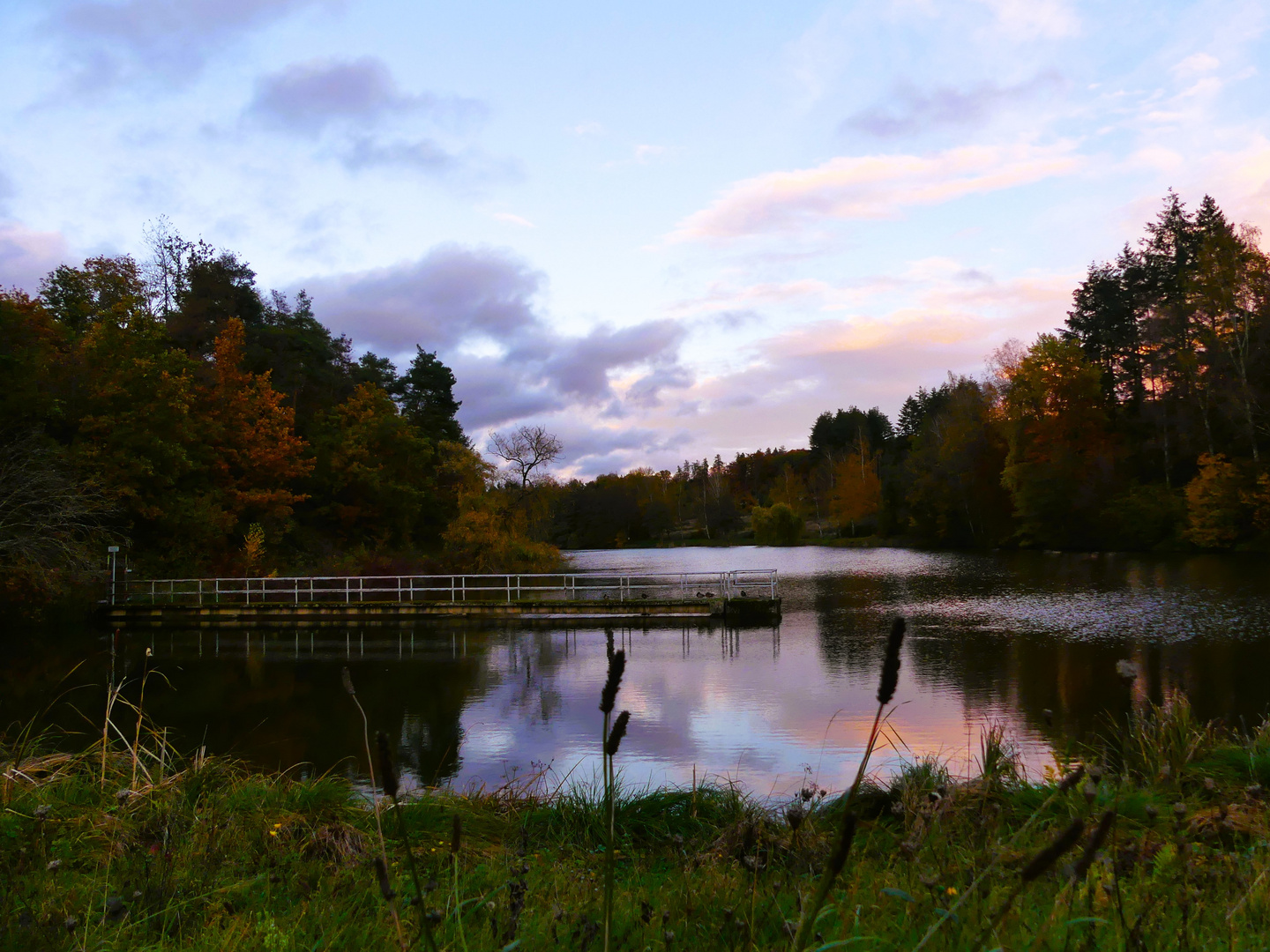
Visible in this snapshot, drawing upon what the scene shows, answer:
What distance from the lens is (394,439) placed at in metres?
43.3

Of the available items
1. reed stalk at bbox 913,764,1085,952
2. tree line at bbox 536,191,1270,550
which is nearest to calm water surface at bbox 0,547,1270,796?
reed stalk at bbox 913,764,1085,952

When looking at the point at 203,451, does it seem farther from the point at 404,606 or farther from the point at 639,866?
the point at 639,866

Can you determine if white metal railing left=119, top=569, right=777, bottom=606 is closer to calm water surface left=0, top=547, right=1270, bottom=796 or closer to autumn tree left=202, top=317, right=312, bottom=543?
calm water surface left=0, top=547, right=1270, bottom=796

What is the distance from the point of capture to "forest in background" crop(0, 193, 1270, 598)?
26172 mm

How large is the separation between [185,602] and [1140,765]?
2623 cm

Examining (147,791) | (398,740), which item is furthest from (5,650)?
(147,791)

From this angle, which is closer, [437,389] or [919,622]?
[919,622]

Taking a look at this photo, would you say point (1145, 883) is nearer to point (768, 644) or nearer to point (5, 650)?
point (768, 644)

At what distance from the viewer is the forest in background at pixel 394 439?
Result: 2617 cm

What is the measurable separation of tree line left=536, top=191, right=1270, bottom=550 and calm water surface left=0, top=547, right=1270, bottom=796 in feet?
48.1

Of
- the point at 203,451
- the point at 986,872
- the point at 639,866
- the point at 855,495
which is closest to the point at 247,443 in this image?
the point at 203,451

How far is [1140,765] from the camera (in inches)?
266

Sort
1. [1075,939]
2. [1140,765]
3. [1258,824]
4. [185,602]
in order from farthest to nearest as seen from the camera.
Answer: [185,602] → [1140,765] → [1258,824] → [1075,939]

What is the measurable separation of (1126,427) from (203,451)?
4706cm
